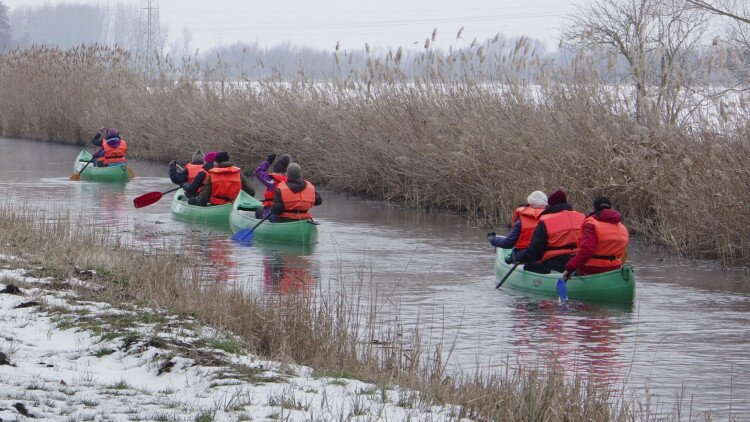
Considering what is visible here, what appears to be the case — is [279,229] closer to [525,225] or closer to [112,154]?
[525,225]

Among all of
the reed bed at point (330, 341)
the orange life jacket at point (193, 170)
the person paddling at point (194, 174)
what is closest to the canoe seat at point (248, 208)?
the person paddling at point (194, 174)

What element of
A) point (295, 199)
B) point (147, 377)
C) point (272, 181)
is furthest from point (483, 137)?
point (147, 377)

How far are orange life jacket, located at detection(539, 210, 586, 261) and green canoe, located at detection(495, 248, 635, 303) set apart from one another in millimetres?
379

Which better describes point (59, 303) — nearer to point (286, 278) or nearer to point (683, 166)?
point (286, 278)

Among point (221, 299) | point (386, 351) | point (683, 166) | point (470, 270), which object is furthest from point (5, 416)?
point (683, 166)

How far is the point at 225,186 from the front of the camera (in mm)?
18375

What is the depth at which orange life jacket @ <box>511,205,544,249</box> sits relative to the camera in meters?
12.6

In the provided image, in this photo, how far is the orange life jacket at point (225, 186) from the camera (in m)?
18.4

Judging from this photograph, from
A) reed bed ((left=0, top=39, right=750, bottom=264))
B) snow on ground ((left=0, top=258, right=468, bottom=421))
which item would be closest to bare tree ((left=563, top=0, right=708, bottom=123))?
reed bed ((left=0, top=39, right=750, bottom=264))

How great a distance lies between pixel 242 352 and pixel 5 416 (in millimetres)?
2226

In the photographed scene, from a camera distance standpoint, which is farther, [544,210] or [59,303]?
[544,210]

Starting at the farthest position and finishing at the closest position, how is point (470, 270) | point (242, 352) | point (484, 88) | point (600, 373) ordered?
1. point (484, 88)
2. point (470, 270)
3. point (600, 373)
4. point (242, 352)

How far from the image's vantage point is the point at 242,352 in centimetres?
726

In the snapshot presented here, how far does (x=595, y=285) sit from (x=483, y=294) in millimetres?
1314
